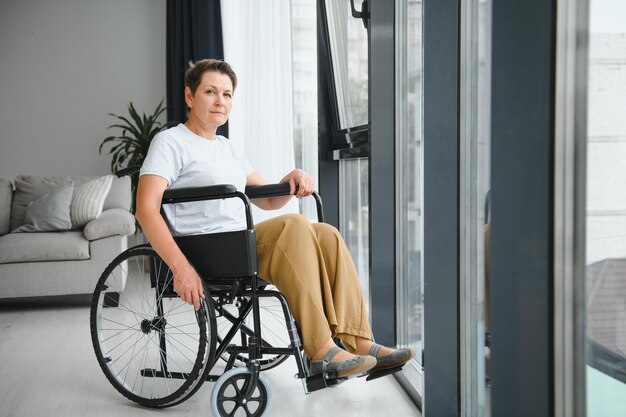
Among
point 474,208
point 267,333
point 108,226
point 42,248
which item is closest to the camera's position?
point 474,208

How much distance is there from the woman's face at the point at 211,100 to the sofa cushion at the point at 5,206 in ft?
9.26

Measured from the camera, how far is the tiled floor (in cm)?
221

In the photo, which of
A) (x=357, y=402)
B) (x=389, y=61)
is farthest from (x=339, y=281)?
(x=389, y=61)

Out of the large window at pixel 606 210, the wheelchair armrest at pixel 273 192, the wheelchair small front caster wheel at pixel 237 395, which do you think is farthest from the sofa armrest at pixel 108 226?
the large window at pixel 606 210

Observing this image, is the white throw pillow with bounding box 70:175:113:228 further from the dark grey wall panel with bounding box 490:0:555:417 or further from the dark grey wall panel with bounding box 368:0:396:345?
the dark grey wall panel with bounding box 490:0:555:417

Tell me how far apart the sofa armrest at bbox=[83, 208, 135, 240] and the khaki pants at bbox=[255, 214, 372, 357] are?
7.28 ft

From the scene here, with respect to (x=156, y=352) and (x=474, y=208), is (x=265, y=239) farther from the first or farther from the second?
(x=156, y=352)

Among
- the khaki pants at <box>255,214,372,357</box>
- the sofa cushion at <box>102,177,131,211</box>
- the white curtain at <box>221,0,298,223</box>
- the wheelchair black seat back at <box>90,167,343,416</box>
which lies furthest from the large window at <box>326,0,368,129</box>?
the sofa cushion at <box>102,177,131,211</box>

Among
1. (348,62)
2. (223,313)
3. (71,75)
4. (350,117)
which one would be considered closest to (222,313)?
(223,313)

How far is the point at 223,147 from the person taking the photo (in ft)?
7.82

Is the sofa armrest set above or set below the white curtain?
below

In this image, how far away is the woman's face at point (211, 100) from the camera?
229 centimetres

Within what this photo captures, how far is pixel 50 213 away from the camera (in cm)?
430

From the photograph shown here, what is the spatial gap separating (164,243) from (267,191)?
474mm
